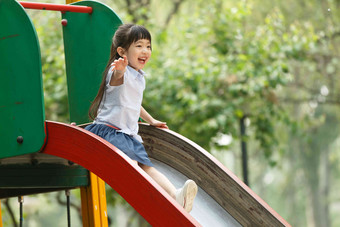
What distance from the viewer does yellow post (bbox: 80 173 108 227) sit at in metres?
3.95


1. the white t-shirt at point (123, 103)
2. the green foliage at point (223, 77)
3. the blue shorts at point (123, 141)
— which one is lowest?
the blue shorts at point (123, 141)

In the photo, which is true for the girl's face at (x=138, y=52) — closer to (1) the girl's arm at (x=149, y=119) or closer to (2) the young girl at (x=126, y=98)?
(2) the young girl at (x=126, y=98)

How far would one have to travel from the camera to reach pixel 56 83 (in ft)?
23.5

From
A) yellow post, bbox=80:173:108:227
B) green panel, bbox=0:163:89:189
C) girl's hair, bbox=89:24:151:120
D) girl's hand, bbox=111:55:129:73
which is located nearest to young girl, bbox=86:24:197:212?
girl's hair, bbox=89:24:151:120

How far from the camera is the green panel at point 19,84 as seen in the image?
290 cm

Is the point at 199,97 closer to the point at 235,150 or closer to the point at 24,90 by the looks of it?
the point at 24,90

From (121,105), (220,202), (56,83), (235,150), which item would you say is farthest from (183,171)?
(235,150)

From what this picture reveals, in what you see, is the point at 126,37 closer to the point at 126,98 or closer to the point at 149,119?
the point at 126,98

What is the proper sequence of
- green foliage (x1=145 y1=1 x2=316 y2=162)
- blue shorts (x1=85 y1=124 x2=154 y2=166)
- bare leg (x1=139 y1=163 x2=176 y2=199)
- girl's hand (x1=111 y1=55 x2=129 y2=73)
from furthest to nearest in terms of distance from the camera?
green foliage (x1=145 y1=1 x2=316 y2=162) < blue shorts (x1=85 y1=124 x2=154 y2=166) < bare leg (x1=139 y1=163 x2=176 y2=199) < girl's hand (x1=111 y1=55 x2=129 y2=73)

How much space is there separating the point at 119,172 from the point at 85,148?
29 centimetres

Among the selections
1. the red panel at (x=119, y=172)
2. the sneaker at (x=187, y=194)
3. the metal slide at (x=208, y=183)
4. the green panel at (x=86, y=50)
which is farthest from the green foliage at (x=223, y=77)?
the sneaker at (x=187, y=194)

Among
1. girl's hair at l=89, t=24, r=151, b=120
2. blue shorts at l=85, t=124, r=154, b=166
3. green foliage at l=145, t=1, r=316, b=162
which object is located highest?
green foliage at l=145, t=1, r=316, b=162

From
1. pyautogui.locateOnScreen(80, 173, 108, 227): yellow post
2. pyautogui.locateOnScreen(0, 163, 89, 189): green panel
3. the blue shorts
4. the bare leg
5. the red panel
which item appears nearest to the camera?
the red panel

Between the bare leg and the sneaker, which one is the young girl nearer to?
the bare leg
